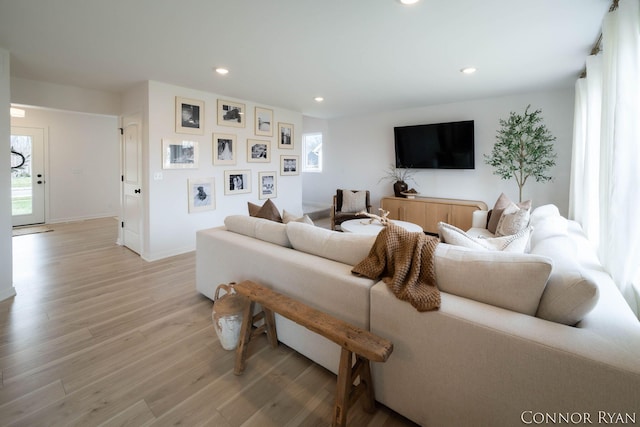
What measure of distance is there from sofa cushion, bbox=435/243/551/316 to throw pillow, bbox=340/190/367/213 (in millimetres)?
4212

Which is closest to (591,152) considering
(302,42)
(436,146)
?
(436,146)

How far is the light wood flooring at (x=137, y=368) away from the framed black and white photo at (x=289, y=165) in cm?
327

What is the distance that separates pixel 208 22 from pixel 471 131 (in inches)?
177

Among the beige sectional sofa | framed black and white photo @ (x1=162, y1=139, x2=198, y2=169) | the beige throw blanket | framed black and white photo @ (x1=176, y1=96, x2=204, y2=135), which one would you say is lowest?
the beige sectional sofa

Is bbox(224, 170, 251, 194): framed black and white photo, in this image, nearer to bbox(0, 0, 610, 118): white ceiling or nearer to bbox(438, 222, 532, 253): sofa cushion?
bbox(0, 0, 610, 118): white ceiling

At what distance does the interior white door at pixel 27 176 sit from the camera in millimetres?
5933

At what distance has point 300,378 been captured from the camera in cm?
187

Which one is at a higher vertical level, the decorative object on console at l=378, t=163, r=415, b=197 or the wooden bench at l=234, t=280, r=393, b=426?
the decorative object on console at l=378, t=163, r=415, b=197

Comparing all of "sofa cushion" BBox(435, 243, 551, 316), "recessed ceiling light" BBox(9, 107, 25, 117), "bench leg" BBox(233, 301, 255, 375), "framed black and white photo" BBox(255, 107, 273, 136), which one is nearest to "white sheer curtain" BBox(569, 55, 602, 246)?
"sofa cushion" BBox(435, 243, 551, 316)

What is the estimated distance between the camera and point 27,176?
6062 mm

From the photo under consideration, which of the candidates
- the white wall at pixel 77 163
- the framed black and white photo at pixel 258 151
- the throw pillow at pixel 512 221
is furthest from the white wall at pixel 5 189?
the throw pillow at pixel 512 221

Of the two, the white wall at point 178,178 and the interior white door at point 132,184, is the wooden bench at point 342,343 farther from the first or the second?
the interior white door at point 132,184

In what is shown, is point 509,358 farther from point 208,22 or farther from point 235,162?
point 235,162

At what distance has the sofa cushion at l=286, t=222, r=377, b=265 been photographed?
1.86m
